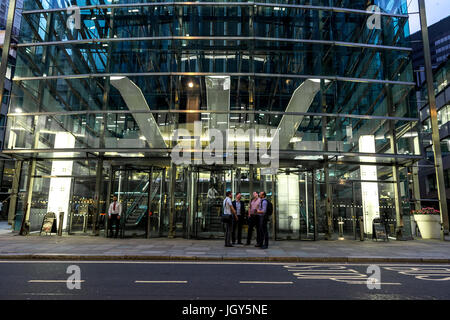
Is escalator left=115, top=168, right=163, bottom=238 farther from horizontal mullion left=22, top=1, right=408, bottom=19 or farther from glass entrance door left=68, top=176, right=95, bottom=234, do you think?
horizontal mullion left=22, top=1, right=408, bottom=19

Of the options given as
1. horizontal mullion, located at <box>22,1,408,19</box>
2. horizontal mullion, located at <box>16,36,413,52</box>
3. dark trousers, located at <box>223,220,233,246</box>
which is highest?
horizontal mullion, located at <box>22,1,408,19</box>

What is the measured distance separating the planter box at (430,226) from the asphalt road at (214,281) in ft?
25.2

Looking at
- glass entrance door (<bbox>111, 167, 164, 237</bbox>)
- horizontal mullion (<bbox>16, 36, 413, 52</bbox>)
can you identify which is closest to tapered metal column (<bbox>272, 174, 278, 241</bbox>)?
glass entrance door (<bbox>111, 167, 164, 237</bbox>)

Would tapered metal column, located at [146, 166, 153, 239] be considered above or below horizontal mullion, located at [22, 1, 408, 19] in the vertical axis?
below

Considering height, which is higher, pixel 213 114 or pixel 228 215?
pixel 213 114

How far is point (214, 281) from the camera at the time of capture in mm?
5797

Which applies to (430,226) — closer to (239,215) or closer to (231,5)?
(239,215)

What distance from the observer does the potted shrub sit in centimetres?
1460

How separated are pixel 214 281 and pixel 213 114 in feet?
31.2

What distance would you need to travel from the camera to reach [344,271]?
23.0 feet

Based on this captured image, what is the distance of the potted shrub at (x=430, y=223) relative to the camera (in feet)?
47.9

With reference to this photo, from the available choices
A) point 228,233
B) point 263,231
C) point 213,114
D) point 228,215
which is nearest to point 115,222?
point 228,233
